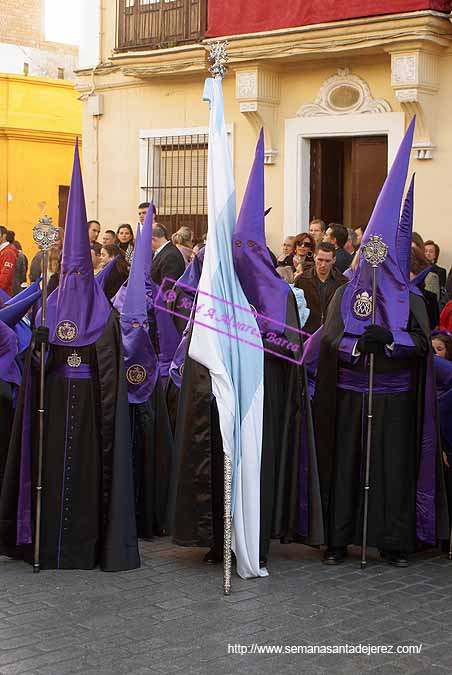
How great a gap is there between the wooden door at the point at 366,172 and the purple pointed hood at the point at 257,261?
811 centimetres

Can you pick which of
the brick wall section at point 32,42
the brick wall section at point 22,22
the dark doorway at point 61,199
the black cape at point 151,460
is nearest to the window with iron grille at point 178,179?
the dark doorway at point 61,199

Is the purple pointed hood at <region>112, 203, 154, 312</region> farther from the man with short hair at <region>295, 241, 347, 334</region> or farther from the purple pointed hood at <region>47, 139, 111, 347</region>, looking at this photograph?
the man with short hair at <region>295, 241, 347, 334</region>

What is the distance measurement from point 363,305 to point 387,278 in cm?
21

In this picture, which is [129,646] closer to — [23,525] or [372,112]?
[23,525]

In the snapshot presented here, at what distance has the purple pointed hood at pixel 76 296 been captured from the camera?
21.7 feet

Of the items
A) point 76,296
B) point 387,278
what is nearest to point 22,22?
point 76,296

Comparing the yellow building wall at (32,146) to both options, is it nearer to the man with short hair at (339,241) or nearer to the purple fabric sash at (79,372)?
the man with short hair at (339,241)

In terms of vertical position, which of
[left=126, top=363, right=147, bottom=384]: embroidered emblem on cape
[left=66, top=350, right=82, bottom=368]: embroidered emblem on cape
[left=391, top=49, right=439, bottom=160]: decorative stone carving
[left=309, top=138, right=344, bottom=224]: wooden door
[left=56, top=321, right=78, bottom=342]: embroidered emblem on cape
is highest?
[left=391, top=49, right=439, bottom=160]: decorative stone carving

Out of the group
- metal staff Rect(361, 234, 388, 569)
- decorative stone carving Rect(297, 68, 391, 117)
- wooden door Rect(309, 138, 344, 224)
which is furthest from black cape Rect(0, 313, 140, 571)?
wooden door Rect(309, 138, 344, 224)

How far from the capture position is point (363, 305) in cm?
691

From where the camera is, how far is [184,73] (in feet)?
52.4

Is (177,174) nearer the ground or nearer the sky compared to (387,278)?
nearer the sky

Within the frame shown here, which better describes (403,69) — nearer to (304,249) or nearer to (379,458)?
(304,249)

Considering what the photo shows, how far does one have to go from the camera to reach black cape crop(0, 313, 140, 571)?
21.8 feet
